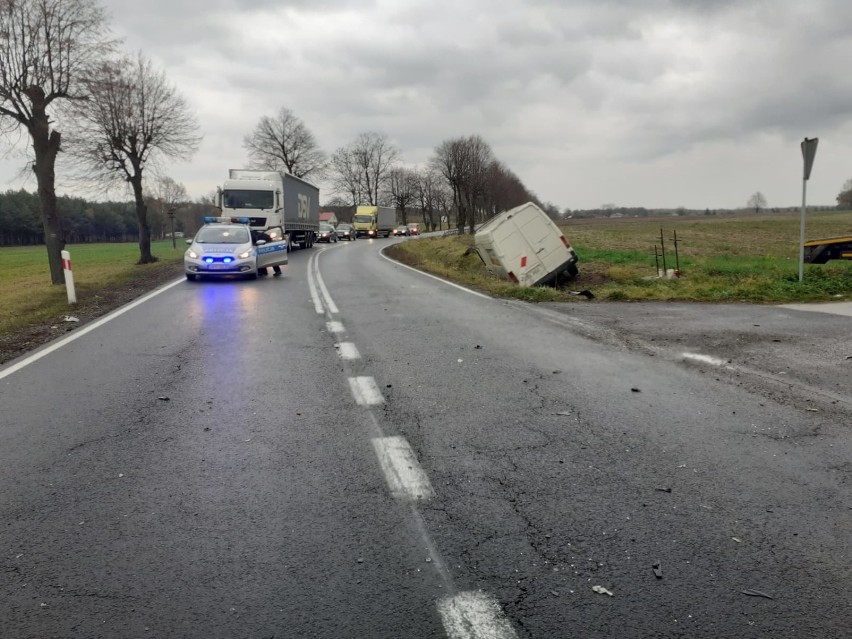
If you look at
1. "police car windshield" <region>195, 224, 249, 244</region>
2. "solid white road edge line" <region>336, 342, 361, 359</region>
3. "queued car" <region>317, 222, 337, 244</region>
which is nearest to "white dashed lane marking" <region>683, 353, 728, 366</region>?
"solid white road edge line" <region>336, 342, 361, 359</region>

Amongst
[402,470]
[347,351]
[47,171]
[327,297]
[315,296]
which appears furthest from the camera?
[47,171]

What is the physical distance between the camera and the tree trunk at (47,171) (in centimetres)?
1891

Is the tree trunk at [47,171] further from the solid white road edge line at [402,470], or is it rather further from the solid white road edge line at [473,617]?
the solid white road edge line at [473,617]

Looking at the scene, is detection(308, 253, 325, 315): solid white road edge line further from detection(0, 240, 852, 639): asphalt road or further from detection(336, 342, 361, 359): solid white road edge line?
detection(0, 240, 852, 639): asphalt road

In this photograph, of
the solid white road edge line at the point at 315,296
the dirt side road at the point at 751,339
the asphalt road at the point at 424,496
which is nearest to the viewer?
the asphalt road at the point at 424,496

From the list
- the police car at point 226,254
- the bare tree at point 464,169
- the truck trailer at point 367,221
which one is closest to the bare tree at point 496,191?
the bare tree at point 464,169

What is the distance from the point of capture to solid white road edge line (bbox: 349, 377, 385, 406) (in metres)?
5.45

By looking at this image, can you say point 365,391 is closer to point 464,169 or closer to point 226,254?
point 226,254

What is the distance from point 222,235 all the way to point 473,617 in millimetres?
17123

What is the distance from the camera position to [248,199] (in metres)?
27.1

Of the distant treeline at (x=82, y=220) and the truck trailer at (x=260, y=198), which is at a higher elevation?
the distant treeline at (x=82, y=220)

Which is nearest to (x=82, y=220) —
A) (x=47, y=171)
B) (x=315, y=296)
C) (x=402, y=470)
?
(x=47, y=171)

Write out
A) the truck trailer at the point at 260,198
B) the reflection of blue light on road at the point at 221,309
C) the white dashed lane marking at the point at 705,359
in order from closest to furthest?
the white dashed lane marking at the point at 705,359, the reflection of blue light on road at the point at 221,309, the truck trailer at the point at 260,198

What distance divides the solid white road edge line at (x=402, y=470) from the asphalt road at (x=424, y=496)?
2cm
